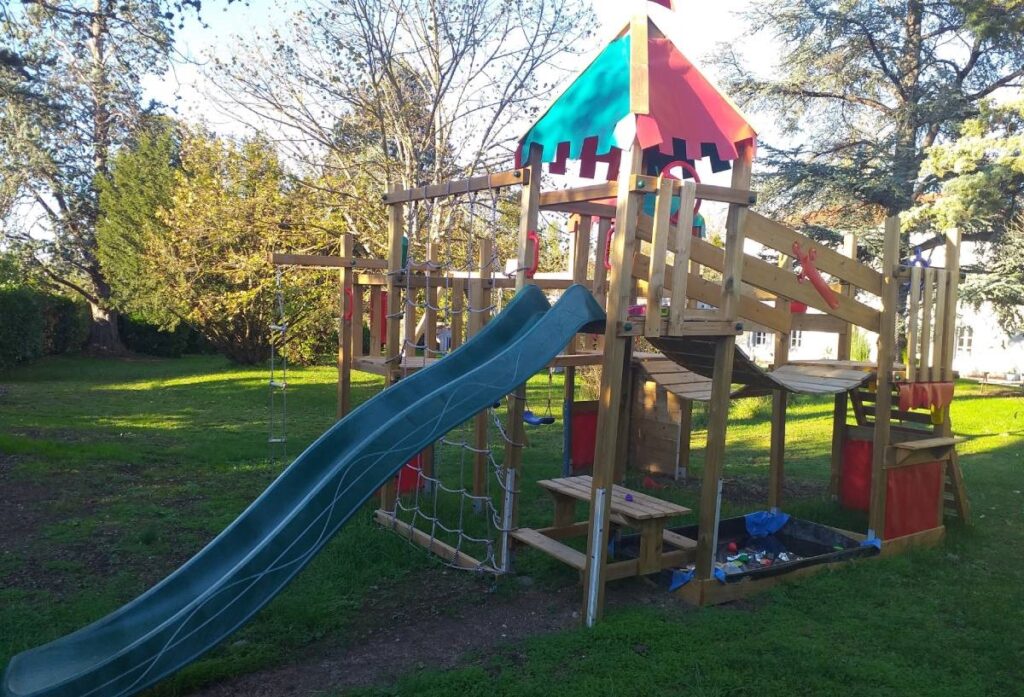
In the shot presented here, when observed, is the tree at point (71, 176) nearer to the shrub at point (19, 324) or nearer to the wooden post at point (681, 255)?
the shrub at point (19, 324)

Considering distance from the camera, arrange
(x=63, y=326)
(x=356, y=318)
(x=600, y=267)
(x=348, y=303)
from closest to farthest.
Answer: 1. (x=600, y=267)
2. (x=356, y=318)
3. (x=348, y=303)
4. (x=63, y=326)

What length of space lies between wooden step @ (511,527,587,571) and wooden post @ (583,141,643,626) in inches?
6.7

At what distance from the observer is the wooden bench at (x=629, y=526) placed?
4.91 metres

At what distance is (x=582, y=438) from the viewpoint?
8.84 metres

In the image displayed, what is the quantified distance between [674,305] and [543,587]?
2.15m

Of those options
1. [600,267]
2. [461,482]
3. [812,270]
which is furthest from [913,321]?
[461,482]

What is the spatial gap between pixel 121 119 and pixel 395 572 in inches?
1006

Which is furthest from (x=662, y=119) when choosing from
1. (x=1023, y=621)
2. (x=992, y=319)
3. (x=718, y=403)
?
(x=992, y=319)

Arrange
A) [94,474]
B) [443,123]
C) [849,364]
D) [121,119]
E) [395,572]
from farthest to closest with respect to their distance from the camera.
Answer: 1. [121,119]
2. [443,123]
3. [94,474]
4. [849,364]
5. [395,572]

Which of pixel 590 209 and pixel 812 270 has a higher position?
pixel 590 209

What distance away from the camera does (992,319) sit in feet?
70.8

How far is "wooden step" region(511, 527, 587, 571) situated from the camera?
15.8ft

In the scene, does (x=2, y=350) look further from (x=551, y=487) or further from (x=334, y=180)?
(x=551, y=487)

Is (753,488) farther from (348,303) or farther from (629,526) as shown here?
(348,303)
